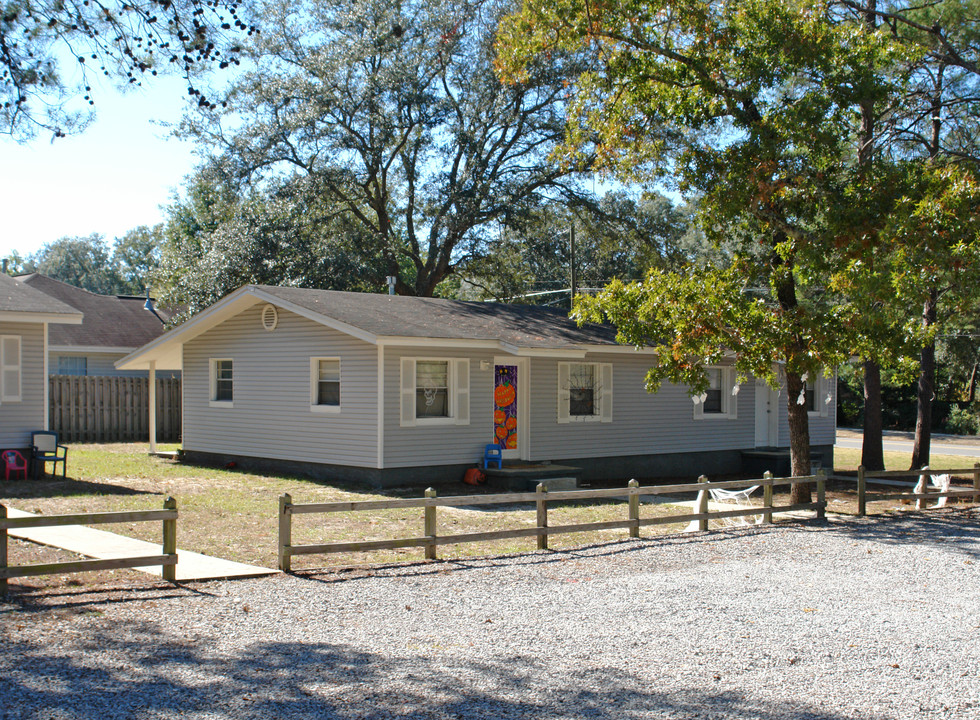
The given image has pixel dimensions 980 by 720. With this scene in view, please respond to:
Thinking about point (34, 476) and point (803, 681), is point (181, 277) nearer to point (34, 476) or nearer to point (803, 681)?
point (34, 476)

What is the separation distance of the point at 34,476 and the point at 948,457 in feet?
88.0

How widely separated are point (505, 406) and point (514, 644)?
12.5 m

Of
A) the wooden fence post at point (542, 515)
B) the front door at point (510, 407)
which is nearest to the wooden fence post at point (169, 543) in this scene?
the wooden fence post at point (542, 515)

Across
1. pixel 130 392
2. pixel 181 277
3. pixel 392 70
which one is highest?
pixel 392 70

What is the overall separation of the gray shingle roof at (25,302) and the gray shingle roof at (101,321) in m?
14.8

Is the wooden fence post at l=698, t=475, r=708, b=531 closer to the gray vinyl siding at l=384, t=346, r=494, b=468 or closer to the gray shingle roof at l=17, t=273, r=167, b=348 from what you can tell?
the gray vinyl siding at l=384, t=346, r=494, b=468

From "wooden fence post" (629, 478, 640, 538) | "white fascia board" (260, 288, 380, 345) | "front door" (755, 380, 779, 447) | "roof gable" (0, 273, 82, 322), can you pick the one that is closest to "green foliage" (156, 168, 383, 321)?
"white fascia board" (260, 288, 380, 345)

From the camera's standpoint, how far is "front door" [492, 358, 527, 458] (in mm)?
19562

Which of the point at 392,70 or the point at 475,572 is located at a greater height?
the point at 392,70

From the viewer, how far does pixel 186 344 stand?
2244cm

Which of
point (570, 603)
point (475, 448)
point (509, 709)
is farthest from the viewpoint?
point (475, 448)

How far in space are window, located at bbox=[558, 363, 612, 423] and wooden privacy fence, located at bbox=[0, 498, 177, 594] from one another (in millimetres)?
12278

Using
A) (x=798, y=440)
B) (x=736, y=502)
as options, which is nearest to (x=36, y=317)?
(x=736, y=502)

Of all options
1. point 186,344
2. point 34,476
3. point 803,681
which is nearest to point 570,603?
point 803,681
